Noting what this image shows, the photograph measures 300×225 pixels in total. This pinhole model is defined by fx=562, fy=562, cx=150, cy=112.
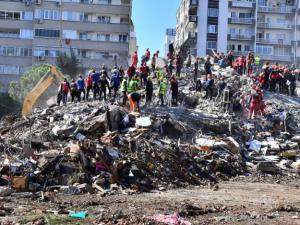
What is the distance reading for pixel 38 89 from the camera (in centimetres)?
2881

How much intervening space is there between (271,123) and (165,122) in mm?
6653

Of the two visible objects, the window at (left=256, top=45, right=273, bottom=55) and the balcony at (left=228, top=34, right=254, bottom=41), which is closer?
the balcony at (left=228, top=34, right=254, bottom=41)

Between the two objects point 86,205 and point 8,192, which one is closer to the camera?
point 86,205

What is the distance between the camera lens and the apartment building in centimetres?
5925

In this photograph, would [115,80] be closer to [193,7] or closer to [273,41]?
[193,7]

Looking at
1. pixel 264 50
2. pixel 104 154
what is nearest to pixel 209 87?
pixel 104 154

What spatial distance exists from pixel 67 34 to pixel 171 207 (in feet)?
163

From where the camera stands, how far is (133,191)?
14.3 metres

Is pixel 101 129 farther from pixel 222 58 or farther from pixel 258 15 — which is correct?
pixel 258 15

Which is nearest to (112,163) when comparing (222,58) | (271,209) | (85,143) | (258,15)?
(85,143)

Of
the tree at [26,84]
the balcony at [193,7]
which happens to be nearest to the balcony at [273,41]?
the balcony at [193,7]

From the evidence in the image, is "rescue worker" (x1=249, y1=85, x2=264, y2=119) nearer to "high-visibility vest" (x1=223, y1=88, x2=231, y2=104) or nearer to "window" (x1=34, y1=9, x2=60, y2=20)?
"high-visibility vest" (x1=223, y1=88, x2=231, y2=104)

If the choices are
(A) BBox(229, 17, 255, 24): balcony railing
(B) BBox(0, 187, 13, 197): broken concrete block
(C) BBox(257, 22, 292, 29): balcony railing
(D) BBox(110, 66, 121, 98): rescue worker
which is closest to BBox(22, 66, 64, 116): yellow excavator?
(D) BBox(110, 66, 121, 98): rescue worker

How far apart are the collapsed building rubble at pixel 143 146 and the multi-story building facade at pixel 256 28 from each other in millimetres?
40831
